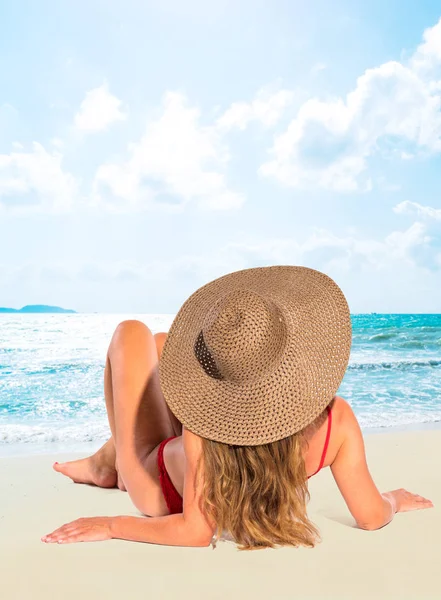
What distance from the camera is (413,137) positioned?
101 ft

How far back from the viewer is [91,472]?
2787 mm

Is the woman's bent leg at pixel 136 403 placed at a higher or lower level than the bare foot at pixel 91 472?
higher

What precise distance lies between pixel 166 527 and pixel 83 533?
0.33 metres

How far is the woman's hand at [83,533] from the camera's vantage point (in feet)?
6.62

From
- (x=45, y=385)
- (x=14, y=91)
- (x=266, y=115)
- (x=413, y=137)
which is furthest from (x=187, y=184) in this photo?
(x=45, y=385)

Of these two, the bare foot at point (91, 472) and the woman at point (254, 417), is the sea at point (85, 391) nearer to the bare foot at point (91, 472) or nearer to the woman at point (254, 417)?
the bare foot at point (91, 472)

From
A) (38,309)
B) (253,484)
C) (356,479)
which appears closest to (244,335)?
(253,484)

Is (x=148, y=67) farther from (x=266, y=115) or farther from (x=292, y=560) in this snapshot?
(x=292, y=560)

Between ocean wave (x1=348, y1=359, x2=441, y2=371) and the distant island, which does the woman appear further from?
the distant island

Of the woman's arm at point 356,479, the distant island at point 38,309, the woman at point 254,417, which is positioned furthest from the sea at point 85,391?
the distant island at point 38,309

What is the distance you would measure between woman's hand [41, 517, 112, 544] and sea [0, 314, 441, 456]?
210cm

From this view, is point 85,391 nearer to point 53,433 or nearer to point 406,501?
point 53,433

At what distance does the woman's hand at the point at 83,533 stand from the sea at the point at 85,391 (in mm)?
2097

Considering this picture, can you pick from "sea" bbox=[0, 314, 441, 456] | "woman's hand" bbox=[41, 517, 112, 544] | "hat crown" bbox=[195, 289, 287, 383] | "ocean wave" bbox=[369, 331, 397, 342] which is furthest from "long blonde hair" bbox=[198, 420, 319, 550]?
"ocean wave" bbox=[369, 331, 397, 342]
